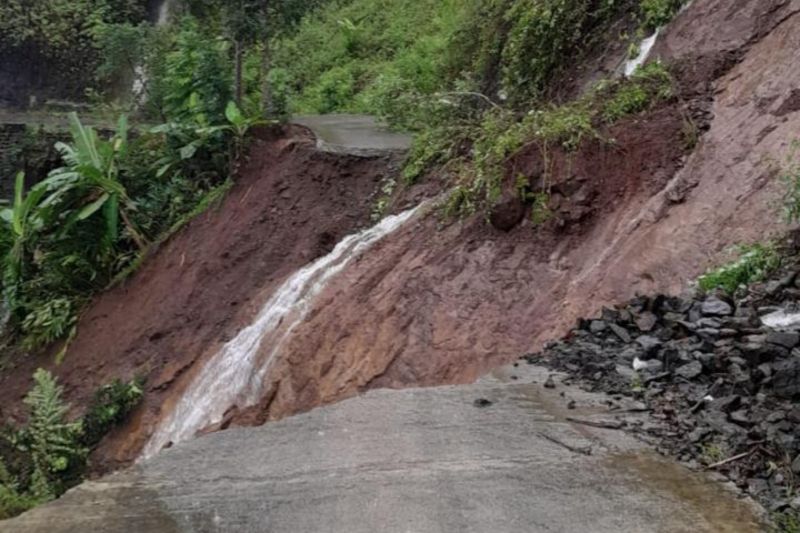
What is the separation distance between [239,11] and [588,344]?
25.7ft

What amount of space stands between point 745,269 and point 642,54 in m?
4.11

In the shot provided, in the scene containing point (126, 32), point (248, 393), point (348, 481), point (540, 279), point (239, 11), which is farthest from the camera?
point (126, 32)

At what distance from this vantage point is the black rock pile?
4051mm

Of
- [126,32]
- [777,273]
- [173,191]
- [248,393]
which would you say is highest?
[126,32]

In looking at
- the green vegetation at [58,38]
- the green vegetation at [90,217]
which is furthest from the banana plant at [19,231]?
the green vegetation at [58,38]

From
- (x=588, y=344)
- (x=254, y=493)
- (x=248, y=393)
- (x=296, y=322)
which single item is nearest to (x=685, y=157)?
(x=588, y=344)

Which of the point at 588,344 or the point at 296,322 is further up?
the point at 588,344

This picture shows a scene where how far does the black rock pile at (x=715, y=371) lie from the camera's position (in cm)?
405

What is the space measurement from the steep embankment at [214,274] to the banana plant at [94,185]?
75 centimetres

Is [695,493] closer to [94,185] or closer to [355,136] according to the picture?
[355,136]

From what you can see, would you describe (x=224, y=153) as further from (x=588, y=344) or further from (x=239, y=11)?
(x=588, y=344)

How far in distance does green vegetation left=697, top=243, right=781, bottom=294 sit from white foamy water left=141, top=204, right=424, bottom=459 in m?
3.95

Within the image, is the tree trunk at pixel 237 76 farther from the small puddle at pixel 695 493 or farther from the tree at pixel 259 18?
the small puddle at pixel 695 493

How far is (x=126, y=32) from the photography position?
1541 cm
